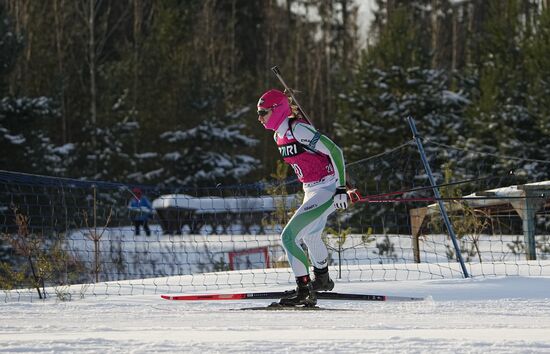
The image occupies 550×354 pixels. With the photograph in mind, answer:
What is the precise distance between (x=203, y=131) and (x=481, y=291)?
77.1 feet

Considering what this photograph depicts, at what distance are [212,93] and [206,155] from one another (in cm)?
250

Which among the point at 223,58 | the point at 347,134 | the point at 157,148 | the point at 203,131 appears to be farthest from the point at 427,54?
the point at 223,58

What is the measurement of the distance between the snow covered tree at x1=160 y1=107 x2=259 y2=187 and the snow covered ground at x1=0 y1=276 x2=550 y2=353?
22.0m

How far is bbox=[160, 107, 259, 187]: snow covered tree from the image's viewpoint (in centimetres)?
3155

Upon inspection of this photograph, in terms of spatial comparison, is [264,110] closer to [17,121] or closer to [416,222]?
[416,222]

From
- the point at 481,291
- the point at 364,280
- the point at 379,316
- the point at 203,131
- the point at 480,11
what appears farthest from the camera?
the point at 480,11

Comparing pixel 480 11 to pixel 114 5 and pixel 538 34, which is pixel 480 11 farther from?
pixel 538 34

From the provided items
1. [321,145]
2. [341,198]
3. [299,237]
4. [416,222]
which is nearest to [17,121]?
[416,222]

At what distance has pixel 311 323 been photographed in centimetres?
685

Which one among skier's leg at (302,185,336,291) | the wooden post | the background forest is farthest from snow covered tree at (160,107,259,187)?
skier's leg at (302,185,336,291)

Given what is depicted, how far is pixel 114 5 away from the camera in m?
45.3

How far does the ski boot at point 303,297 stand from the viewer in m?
8.01

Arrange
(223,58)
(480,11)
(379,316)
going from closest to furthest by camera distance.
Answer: (379,316) < (223,58) < (480,11)

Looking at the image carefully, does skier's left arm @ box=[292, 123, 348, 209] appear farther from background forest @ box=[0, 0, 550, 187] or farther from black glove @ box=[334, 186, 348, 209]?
background forest @ box=[0, 0, 550, 187]
